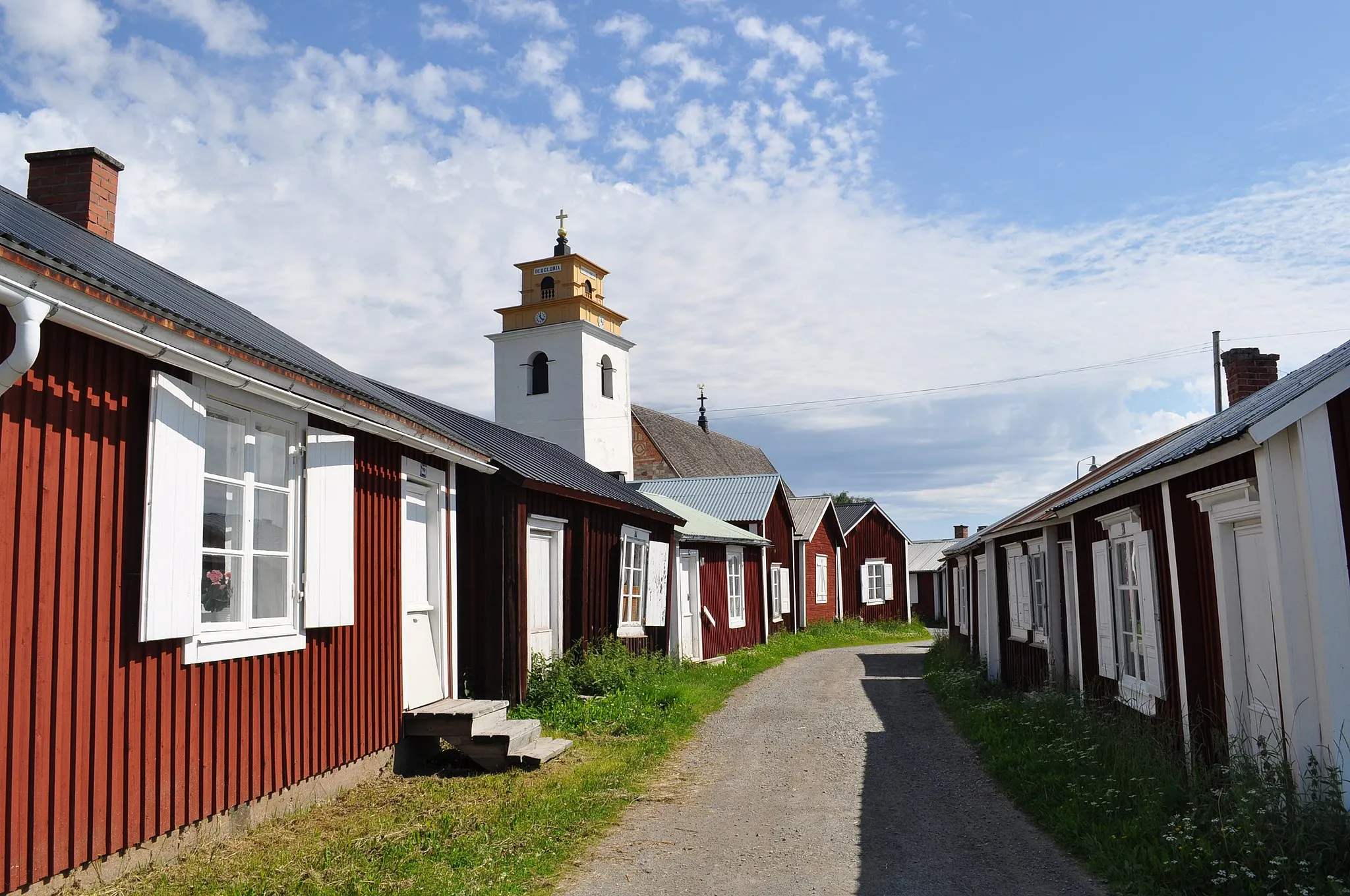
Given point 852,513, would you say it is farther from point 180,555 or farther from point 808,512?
point 180,555

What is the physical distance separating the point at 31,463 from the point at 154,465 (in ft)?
2.18

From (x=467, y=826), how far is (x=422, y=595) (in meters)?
3.28

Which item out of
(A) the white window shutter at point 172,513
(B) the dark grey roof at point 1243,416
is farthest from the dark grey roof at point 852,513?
(A) the white window shutter at point 172,513

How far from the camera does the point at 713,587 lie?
20969 mm

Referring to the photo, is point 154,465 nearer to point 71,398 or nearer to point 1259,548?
point 71,398

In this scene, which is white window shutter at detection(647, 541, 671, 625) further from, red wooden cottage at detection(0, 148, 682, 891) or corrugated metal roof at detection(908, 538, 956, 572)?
corrugated metal roof at detection(908, 538, 956, 572)

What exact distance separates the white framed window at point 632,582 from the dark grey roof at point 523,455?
20.2 inches

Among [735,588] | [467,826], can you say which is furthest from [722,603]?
[467,826]

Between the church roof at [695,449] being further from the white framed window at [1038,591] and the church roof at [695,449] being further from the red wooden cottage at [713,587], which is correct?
the white framed window at [1038,591]

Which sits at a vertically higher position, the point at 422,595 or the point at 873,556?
the point at 873,556

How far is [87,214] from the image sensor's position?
8758 millimetres

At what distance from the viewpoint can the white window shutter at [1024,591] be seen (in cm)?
1359

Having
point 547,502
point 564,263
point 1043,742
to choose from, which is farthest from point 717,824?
point 564,263

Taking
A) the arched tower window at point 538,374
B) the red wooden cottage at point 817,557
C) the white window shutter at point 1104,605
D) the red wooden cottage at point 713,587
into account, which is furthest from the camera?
the arched tower window at point 538,374
